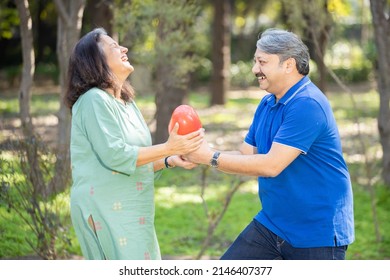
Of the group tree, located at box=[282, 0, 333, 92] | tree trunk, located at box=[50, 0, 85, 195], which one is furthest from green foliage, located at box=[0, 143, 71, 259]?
tree, located at box=[282, 0, 333, 92]

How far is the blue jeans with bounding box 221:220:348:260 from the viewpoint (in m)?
3.73

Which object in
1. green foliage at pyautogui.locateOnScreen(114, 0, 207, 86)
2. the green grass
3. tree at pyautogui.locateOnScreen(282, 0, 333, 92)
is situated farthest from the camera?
tree at pyautogui.locateOnScreen(282, 0, 333, 92)

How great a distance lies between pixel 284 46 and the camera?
148 inches

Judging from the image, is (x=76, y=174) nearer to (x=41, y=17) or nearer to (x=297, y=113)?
(x=297, y=113)

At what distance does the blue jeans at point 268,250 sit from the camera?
373 cm

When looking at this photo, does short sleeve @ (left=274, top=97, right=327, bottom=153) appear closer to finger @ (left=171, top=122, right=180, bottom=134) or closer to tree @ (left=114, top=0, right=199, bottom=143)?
finger @ (left=171, top=122, right=180, bottom=134)

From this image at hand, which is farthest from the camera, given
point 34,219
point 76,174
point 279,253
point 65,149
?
point 65,149

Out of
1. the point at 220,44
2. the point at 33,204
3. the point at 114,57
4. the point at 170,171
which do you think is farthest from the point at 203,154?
the point at 220,44

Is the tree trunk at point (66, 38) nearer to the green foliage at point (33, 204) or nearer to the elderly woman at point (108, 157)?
the green foliage at point (33, 204)

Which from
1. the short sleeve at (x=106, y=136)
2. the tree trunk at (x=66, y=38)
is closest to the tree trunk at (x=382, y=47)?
the tree trunk at (x=66, y=38)

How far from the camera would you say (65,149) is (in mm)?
6473
